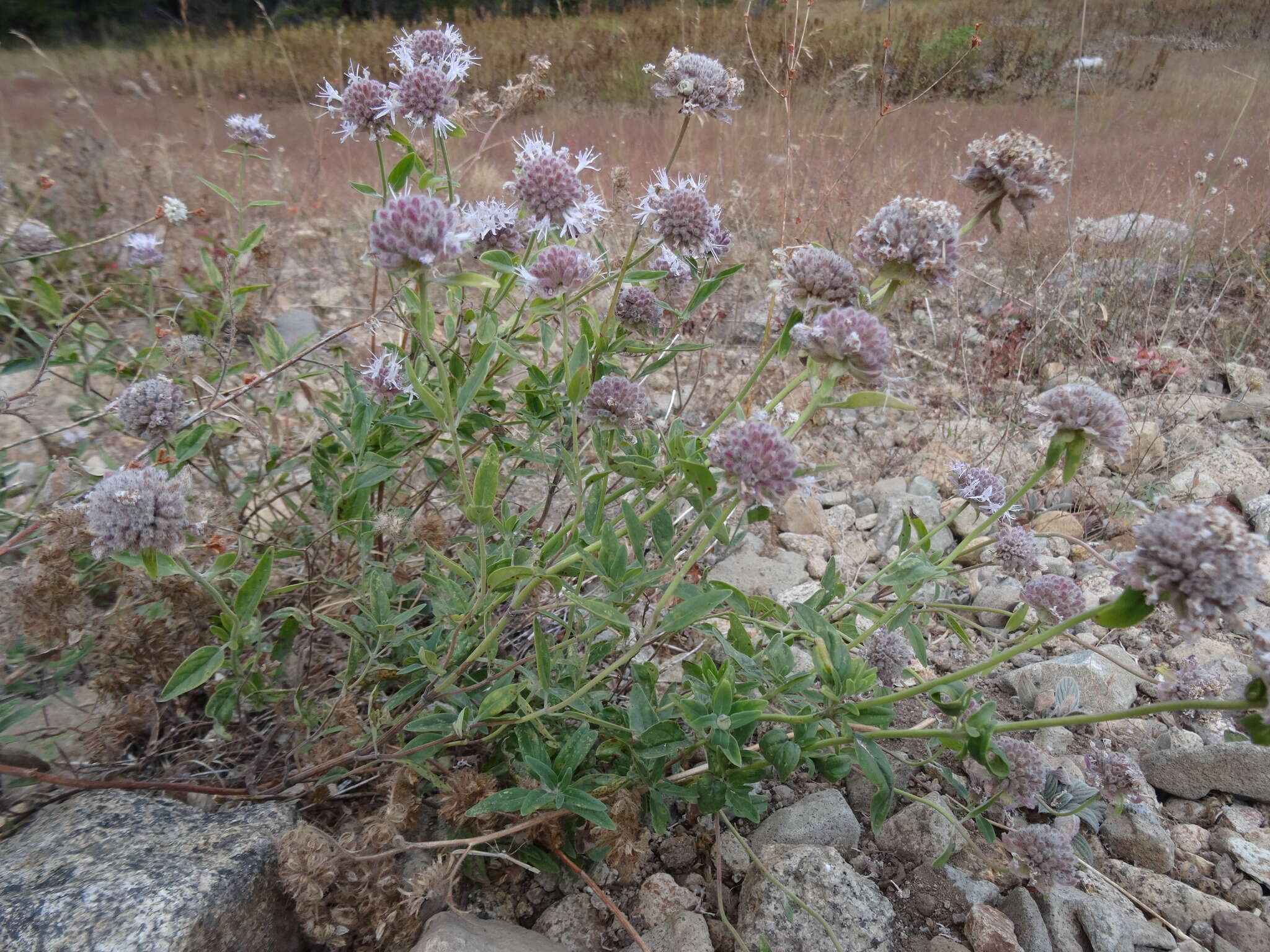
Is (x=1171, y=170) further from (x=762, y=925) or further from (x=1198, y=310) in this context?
(x=762, y=925)

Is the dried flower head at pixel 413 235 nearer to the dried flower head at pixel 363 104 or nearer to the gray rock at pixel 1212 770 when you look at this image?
the dried flower head at pixel 363 104

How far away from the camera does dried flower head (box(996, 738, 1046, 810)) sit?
5.57ft

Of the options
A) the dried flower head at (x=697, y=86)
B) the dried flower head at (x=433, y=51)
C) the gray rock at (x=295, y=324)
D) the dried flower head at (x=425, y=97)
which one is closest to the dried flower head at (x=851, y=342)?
the dried flower head at (x=697, y=86)

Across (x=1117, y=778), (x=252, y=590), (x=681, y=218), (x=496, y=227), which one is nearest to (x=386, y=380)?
(x=496, y=227)

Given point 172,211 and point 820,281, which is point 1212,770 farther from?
point 172,211

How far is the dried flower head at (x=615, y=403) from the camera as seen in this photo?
1.75 meters

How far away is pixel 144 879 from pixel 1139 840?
2.34m

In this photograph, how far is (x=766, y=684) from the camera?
5.95 feet

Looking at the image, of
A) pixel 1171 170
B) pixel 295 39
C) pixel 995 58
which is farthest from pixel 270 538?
pixel 295 39

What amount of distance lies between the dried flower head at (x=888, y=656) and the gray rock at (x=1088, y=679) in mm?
672

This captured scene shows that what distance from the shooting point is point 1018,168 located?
62.9 inches

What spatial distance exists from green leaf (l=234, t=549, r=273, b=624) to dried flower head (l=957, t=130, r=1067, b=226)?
1741mm

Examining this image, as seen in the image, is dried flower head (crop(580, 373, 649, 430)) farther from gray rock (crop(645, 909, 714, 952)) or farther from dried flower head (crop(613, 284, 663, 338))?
gray rock (crop(645, 909, 714, 952))

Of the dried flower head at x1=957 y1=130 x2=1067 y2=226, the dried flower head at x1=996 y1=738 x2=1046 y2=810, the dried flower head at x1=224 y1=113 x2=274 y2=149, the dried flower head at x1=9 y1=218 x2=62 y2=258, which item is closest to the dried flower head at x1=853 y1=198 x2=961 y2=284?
the dried flower head at x1=957 y1=130 x2=1067 y2=226
